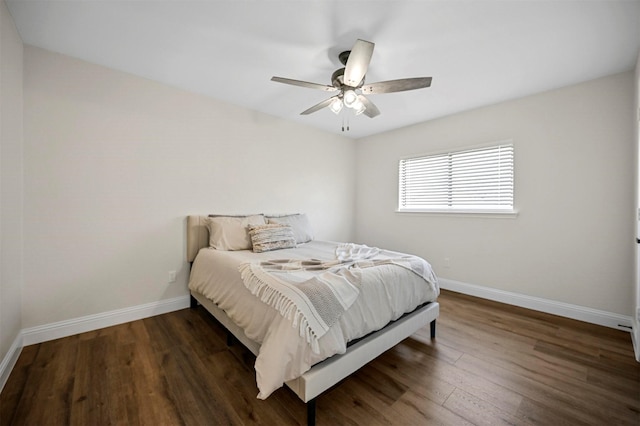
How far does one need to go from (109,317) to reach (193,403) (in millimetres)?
1613

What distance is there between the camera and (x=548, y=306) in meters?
2.88

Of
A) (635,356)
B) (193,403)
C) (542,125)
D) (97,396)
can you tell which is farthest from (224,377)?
(542,125)

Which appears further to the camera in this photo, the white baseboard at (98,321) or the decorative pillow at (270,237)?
the decorative pillow at (270,237)

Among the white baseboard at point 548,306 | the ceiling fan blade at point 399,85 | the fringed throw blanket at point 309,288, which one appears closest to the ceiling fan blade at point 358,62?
the ceiling fan blade at point 399,85

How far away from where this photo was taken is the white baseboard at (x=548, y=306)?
2512mm

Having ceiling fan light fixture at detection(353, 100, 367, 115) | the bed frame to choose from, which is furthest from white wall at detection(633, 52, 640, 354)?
ceiling fan light fixture at detection(353, 100, 367, 115)

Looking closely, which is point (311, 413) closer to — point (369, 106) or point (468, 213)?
point (369, 106)

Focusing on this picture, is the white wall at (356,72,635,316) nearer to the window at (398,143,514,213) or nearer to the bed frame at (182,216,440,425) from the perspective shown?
the window at (398,143,514,213)

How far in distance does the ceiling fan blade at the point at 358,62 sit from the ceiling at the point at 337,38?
0.84 ft

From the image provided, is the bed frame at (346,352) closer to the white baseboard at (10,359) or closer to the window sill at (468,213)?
the white baseboard at (10,359)

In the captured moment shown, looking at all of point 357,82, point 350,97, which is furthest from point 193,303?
point 357,82

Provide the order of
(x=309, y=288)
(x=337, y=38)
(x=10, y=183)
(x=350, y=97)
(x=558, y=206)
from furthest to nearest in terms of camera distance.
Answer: (x=558, y=206), (x=350, y=97), (x=337, y=38), (x=10, y=183), (x=309, y=288)

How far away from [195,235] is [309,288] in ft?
6.56

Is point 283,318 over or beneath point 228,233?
beneath
